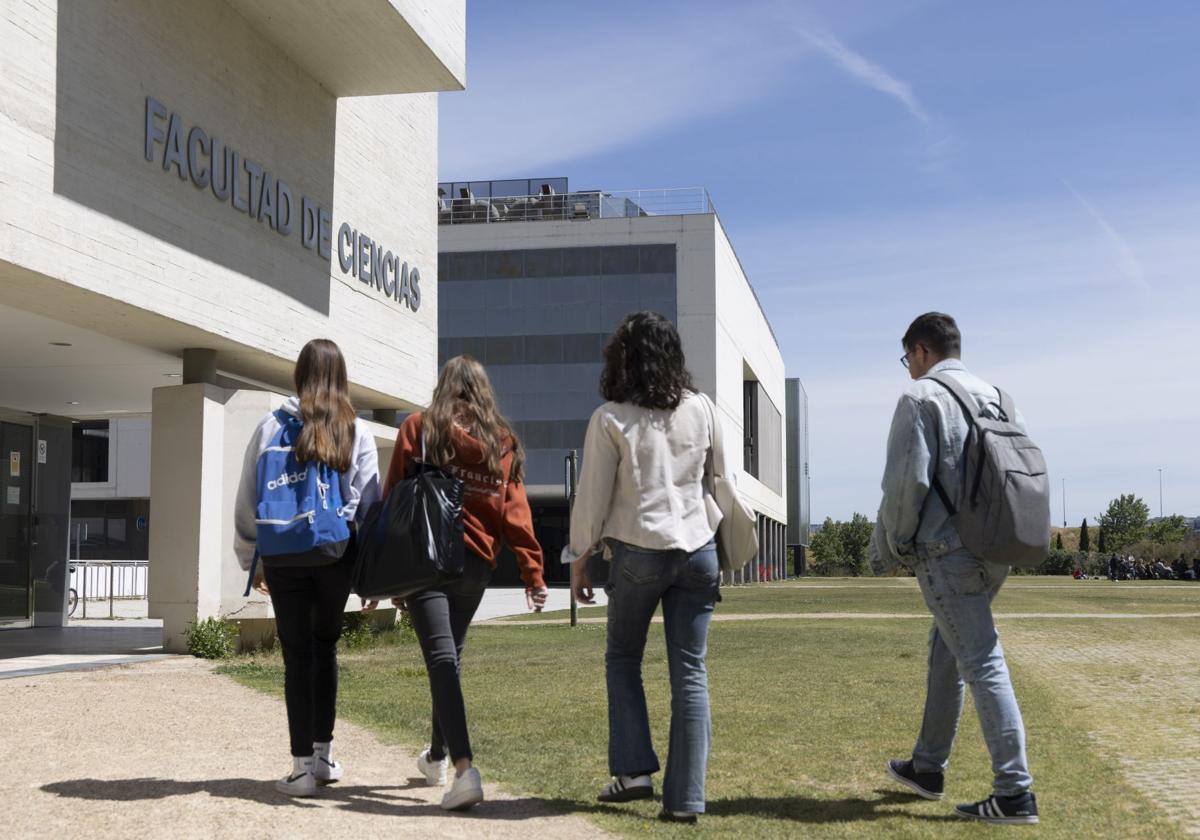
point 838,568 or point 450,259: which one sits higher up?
point 450,259

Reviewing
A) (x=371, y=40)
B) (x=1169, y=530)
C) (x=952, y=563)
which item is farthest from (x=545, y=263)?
(x=1169, y=530)

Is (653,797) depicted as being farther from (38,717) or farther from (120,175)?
(120,175)

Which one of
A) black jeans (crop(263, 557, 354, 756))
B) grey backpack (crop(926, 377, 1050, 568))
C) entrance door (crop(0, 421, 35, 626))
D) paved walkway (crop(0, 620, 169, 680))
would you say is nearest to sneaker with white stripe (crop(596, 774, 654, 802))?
black jeans (crop(263, 557, 354, 756))

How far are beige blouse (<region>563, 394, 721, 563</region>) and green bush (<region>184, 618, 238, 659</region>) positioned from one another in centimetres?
893

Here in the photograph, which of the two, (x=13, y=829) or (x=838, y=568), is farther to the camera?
(x=838, y=568)

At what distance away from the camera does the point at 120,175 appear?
1173cm

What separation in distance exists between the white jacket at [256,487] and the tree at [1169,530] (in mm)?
95087

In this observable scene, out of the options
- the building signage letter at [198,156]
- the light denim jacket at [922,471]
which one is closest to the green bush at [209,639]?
the building signage letter at [198,156]

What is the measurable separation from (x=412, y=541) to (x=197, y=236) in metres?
8.55

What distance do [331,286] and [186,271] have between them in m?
3.31

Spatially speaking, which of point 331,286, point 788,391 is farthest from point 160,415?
point 788,391

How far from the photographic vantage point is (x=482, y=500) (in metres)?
5.71

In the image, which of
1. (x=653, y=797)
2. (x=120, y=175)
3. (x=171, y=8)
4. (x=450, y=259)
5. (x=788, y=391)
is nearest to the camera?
(x=653, y=797)

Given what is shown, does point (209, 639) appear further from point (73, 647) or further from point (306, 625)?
point (306, 625)
